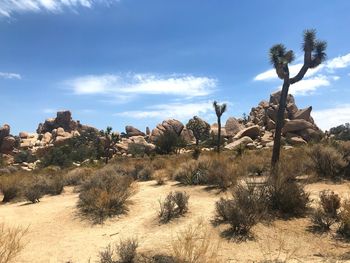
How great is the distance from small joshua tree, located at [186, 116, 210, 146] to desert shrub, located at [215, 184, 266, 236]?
2801 inches

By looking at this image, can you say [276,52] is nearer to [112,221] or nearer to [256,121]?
[112,221]

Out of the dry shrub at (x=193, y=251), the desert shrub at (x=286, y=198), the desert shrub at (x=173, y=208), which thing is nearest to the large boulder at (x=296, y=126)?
the desert shrub at (x=286, y=198)

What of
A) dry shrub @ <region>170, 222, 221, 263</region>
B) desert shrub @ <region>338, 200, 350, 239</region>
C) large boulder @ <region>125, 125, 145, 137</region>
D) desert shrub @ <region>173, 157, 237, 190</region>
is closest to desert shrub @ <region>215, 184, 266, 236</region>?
dry shrub @ <region>170, 222, 221, 263</region>

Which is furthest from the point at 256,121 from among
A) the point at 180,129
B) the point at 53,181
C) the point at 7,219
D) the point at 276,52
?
the point at 7,219

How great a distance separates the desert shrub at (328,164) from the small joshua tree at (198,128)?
64.3 m

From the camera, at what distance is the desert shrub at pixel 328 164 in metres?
16.4

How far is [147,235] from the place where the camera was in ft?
31.9

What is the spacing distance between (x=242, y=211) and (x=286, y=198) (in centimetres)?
194

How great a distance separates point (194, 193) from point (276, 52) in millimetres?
11318

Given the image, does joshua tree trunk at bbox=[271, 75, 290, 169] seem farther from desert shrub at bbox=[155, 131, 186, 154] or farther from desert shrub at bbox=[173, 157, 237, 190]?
desert shrub at bbox=[155, 131, 186, 154]

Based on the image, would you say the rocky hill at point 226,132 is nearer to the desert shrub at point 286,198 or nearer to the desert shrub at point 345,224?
the desert shrub at point 286,198

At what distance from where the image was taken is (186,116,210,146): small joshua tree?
83812 millimetres

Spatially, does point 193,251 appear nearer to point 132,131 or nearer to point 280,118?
point 280,118

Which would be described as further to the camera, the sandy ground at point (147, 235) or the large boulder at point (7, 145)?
the large boulder at point (7, 145)
